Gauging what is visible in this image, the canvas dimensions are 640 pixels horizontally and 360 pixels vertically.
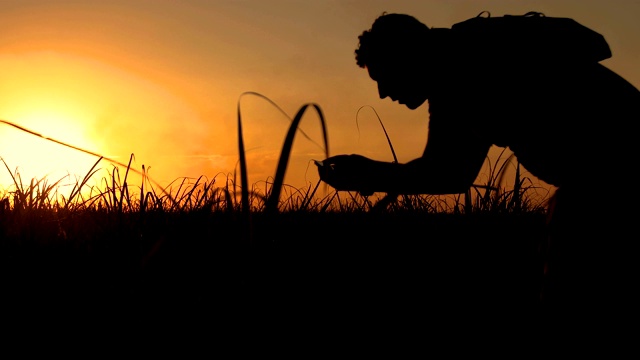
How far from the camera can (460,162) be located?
8.90 feet

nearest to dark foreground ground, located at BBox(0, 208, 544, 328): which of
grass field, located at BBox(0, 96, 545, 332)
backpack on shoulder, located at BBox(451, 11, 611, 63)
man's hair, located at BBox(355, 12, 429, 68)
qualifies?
grass field, located at BBox(0, 96, 545, 332)

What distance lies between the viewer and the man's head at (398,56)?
8.51 ft

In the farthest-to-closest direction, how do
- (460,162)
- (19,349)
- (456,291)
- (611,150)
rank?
(460,162), (456,291), (611,150), (19,349)

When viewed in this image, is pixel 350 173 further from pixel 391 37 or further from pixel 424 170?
pixel 391 37

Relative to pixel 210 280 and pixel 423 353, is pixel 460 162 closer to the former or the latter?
pixel 423 353

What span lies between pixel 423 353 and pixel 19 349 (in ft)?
3.66

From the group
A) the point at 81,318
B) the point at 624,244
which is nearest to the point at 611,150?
the point at 624,244

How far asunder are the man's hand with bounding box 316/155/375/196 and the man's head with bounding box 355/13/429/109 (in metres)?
0.31

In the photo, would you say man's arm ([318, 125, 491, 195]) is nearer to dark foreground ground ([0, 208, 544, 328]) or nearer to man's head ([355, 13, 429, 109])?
man's head ([355, 13, 429, 109])

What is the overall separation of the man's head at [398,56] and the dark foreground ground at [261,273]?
69 centimetres

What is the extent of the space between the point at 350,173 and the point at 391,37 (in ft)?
1.87

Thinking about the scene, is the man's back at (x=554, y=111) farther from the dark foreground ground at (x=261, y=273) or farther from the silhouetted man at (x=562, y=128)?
the dark foreground ground at (x=261, y=273)

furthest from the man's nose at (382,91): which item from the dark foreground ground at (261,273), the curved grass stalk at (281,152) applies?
the curved grass stalk at (281,152)

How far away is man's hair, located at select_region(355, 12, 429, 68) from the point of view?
2.60 metres
